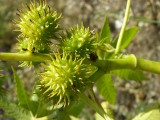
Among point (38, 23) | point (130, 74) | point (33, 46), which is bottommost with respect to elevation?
point (130, 74)

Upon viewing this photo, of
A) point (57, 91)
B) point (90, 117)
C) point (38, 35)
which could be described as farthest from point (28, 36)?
point (90, 117)

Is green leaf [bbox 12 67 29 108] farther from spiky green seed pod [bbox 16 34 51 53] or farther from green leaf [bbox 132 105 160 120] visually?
green leaf [bbox 132 105 160 120]

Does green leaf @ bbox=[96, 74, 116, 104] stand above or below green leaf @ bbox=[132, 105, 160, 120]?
above

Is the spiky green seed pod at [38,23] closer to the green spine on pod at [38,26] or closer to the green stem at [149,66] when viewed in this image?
the green spine on pod at [38,26]

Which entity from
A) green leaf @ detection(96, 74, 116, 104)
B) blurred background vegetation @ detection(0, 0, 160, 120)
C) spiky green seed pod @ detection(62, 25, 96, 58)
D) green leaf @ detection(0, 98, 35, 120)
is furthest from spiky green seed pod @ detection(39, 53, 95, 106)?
blurred background vegetation @ detection(0, 0, 160, 120)

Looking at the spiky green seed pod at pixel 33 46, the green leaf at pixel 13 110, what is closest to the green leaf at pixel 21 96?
the green leaf at pixel 13 110

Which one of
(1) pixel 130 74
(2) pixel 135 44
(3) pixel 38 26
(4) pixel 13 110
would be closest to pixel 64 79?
(3) pixel 38 26

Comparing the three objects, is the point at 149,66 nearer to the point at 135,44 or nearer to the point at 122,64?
the point at 122,64
